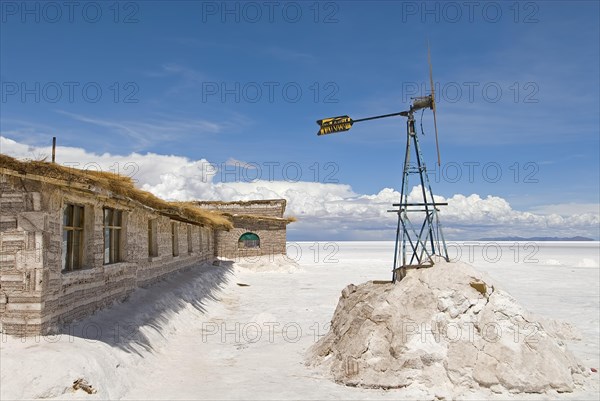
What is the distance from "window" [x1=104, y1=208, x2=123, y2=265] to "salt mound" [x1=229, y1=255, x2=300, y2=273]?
1757cm

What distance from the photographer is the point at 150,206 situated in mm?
12414

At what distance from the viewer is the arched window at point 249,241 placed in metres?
31.7

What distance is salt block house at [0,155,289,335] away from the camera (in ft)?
23.6

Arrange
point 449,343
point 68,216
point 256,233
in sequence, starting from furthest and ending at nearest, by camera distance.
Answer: point 256,233 < point 68,216 < point 449,343

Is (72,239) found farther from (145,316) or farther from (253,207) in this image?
(253,207)

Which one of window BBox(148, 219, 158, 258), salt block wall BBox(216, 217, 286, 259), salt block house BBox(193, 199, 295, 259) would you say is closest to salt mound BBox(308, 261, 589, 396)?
window BBox(148, 219, 158, 258)

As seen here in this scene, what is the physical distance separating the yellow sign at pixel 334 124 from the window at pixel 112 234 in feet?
18.6

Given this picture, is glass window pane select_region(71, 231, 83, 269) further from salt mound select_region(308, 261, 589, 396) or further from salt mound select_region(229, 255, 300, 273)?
salt mound select_region(229, 255, 300, 273)

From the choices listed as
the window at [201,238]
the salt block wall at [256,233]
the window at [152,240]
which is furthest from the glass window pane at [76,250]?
the salt block wall at [256,233]

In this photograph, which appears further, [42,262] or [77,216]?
[77,216]

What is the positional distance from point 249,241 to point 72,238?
23223 millimetres

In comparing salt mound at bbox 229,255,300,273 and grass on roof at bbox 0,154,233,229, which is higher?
grass on roof at bbox 0,154,233,229

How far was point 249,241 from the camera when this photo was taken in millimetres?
31906

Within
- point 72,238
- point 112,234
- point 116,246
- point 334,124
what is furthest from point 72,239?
point 334,124
